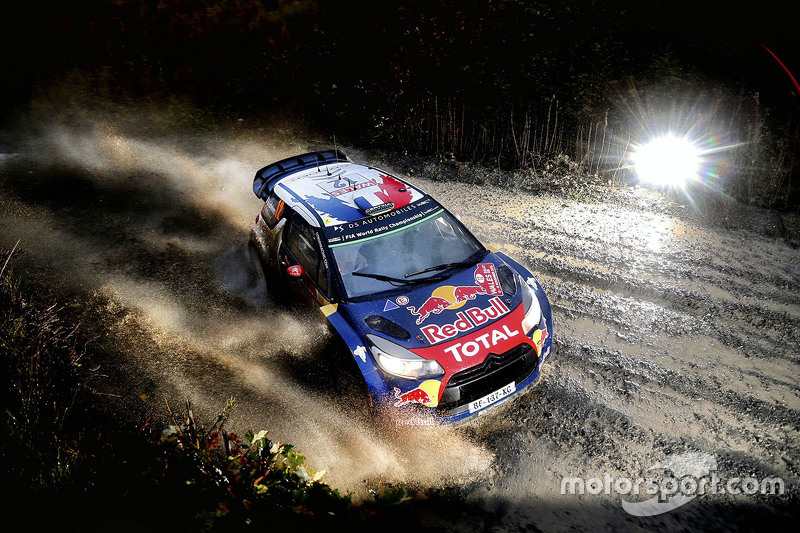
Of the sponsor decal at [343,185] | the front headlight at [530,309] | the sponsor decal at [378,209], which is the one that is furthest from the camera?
the sponsor decal at [343,185]

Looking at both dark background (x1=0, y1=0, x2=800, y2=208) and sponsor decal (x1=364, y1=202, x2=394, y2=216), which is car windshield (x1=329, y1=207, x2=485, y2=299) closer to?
sponsor decal (x1=364, y1=202, x2=394, y2=216)

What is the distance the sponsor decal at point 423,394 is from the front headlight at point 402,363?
0.07 m

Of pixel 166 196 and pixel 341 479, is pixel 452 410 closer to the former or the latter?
pixel 341 479

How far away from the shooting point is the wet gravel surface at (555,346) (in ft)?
12.8

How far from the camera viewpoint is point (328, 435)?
170 inches

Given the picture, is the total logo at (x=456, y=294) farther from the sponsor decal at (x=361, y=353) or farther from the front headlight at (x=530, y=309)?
the sponsor decal at (x=361, y=353)

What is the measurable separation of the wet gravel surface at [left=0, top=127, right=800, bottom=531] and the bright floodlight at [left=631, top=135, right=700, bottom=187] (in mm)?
648

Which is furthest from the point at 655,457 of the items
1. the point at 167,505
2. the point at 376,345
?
the point at 167,505

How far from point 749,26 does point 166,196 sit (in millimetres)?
13777

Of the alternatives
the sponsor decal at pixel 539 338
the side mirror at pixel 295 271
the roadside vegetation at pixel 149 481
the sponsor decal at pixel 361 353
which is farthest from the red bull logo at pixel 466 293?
the roadside vegetation at pixel 149 481

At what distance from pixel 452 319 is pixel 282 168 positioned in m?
3.43

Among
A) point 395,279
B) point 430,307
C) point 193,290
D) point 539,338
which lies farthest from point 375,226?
point 193,290

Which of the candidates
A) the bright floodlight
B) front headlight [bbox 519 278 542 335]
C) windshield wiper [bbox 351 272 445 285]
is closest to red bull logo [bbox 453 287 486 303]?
windshield wiper [bbox 351 272 445 285]

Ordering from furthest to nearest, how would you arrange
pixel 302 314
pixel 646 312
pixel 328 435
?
pixel 646 312, pixel 302 314, pixel 328 435
